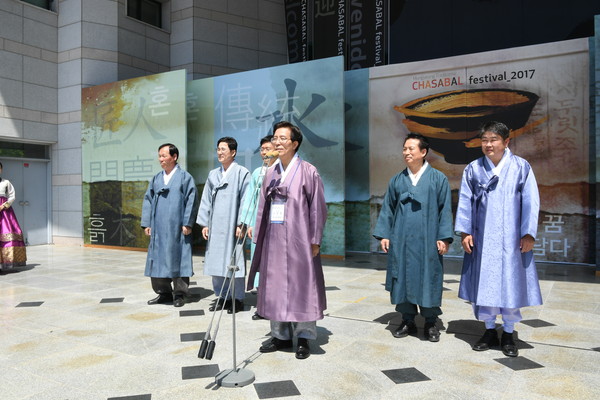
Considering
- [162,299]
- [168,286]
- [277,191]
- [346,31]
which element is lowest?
[162,299]

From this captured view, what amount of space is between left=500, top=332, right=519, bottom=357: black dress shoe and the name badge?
4.72 feet

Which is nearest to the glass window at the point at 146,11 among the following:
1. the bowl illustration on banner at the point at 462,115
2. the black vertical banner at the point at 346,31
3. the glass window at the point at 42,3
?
the glass window at the point at 42,3

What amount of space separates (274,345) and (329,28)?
7.23 meters

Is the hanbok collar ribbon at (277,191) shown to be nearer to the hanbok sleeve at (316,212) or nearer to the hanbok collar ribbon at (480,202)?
the hanbok sleeve at (316,212)

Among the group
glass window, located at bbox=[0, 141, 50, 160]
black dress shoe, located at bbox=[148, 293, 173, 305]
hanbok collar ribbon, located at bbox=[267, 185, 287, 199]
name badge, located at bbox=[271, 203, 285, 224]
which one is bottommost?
black dress shoe, located at bbox=[148, 293, 173, 305]

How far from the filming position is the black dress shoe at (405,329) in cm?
295

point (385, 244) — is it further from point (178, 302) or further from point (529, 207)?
point (178, 302)

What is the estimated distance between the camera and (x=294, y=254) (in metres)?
2.57

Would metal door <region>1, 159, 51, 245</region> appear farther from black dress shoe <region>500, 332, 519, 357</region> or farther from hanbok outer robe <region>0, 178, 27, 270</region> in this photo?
black dress shoe <region>500, 332, 519, 357</region>

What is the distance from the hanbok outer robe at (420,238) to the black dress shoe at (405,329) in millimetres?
187

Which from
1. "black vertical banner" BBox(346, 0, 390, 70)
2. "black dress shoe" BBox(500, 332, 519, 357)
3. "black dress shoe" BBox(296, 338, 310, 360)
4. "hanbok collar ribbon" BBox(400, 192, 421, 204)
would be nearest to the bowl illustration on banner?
"black vertical banner" BBox(346, 0, 390, 70)

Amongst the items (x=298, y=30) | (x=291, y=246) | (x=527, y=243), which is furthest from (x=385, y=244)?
(x=298, y=30)

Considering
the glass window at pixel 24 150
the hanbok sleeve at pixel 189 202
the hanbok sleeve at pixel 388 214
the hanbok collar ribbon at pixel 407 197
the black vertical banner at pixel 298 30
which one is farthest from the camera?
the black vertical banner at pixel 298 30

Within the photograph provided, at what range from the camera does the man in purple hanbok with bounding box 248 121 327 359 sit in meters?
2.55
